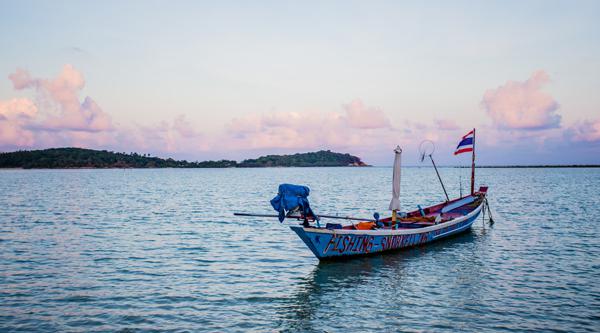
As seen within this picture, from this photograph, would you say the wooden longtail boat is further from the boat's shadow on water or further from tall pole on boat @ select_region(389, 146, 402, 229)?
tall pole on boat @ select_region(389, 146, 402, 229)

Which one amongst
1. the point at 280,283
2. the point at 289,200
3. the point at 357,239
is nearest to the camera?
the point at 280,283

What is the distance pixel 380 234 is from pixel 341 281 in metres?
4.71

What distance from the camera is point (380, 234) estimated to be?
2223 centimetres

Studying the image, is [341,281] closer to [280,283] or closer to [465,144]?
[280,283]

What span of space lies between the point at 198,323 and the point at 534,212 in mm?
40015

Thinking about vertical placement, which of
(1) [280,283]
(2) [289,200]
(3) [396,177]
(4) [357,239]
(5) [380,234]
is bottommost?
(1) [280,283]

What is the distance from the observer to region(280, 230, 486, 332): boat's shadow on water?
14.4 m

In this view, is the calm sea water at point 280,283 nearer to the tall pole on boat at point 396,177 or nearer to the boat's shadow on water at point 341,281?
the boat's shadow on water at point 341,281

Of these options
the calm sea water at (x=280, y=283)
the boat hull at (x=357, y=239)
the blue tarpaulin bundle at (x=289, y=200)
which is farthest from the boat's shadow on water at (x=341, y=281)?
→ the blue tarpaulin bundle at (x=289, y=200)

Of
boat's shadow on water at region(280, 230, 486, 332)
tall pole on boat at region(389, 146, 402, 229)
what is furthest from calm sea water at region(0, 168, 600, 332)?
tall pole on boat at region(389, 146, 402, 229)

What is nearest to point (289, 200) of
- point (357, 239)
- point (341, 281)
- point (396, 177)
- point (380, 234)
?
point (341, 281)

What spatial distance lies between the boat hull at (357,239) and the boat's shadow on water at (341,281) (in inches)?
14.4

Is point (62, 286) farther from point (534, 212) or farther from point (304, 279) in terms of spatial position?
point (534, 212)

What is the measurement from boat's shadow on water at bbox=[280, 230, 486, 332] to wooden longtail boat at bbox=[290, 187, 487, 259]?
0.45 m
